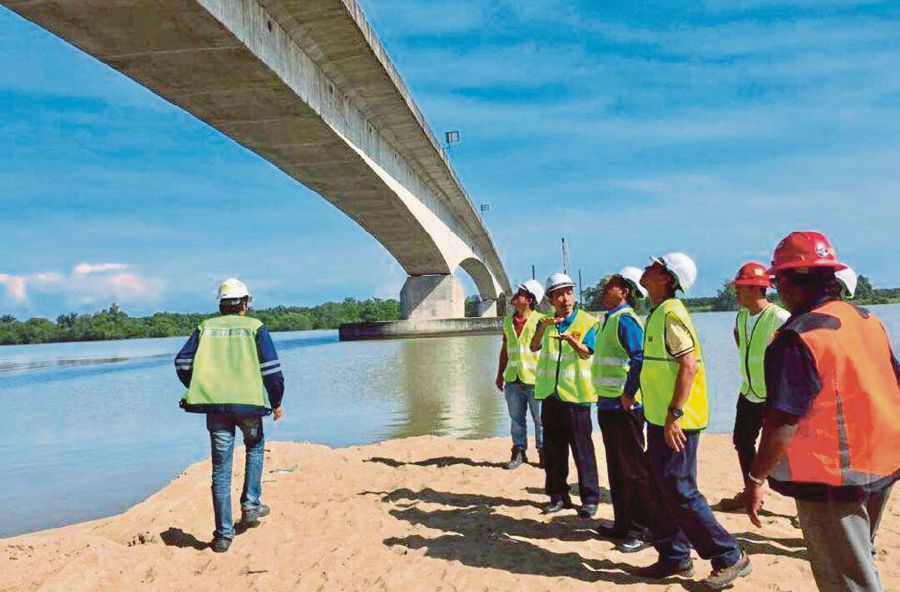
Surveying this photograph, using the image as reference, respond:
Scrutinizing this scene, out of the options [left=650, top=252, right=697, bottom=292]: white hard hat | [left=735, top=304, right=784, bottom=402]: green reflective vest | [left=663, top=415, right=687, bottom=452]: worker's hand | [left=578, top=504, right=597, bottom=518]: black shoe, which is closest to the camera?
[left=663, top=415, right=687, bottom=452]: worker's hand

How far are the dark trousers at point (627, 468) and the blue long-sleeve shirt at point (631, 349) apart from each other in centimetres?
6

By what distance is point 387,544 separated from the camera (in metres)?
4.50

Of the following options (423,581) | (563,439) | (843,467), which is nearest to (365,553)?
(423,581)

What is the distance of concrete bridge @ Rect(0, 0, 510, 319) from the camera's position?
919 cm

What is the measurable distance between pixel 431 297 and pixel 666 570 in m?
37.4

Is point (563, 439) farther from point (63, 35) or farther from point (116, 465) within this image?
point (63, 35)

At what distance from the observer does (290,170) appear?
60.7ft

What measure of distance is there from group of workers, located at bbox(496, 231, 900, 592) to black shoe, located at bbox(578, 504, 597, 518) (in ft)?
0.04

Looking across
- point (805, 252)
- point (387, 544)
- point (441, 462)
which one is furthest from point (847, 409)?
point (441, 462)

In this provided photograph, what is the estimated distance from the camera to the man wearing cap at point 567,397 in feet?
15.9

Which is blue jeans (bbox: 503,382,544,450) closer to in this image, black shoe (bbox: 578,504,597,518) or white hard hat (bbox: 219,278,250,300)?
black shoe (bbox: 578,504,597,518)

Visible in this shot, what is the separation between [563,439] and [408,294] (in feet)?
119

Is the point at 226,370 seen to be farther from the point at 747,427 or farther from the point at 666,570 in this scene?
the point at 747,427

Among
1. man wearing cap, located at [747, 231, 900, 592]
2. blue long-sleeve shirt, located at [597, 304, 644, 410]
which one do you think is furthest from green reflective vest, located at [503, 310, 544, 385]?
man wearing cap, located at [747, 231, 900, 592]
